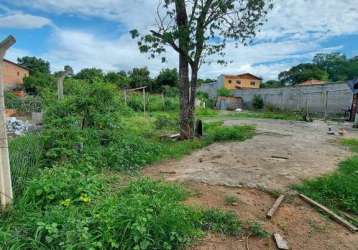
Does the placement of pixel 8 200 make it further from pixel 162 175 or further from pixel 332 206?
pixel 332 206

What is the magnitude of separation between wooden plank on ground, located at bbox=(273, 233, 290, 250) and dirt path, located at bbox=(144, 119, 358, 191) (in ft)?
4.11

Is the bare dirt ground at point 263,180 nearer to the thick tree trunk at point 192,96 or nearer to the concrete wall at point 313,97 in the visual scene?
the thick tree trunk at point 192,96

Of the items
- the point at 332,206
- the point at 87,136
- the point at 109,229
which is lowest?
the point at 332,206

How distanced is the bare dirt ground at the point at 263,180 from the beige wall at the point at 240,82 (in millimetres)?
34552

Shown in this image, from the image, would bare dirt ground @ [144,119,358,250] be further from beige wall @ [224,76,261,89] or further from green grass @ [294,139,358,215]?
beige wall @ [224,76,261,89]

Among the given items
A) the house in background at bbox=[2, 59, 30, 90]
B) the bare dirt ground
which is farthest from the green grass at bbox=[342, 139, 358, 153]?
the house in background at bbox=[2, 59, 30, 90]

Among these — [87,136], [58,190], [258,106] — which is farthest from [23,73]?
[58,190]

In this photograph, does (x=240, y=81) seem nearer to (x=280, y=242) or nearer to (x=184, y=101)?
(x=184, y=101)

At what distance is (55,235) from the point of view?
81.3 inches

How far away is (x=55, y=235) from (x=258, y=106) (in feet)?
78.6

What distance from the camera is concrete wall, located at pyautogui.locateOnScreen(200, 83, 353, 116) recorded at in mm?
15891

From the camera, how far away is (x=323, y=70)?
4516cm

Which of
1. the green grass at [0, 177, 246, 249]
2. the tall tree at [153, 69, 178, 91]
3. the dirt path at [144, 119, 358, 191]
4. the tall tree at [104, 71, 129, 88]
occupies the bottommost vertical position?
the dirt path at [144, 119, 358, 191]

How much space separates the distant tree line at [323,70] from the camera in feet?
133
